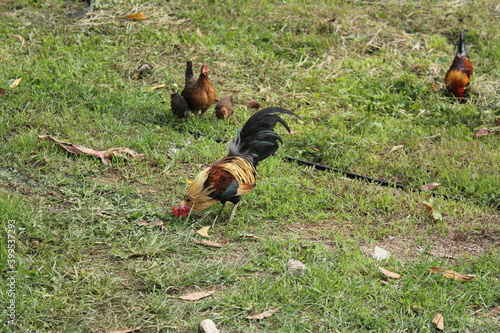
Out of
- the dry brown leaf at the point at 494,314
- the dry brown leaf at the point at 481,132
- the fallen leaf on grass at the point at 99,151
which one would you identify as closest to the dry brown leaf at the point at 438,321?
the dry brown leaf at the point at 494,314

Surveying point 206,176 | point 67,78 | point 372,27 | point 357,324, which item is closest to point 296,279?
point 357,324

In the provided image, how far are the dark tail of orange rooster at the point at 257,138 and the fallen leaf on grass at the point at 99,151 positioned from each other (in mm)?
1158

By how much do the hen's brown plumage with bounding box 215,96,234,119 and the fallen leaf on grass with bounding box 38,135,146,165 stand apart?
1263mm

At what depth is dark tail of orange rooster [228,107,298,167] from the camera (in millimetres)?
4848

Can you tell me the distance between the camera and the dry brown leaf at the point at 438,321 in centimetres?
355

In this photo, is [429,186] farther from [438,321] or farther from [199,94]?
[199,94]

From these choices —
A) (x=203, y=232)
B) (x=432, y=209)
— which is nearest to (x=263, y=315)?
(x=203, y=232)

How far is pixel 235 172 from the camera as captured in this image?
455cm

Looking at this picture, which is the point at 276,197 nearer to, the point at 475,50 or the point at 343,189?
the point at 343,189

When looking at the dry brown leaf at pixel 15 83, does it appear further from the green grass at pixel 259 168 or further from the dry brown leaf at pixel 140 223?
the dry brown leaf at pixel 140 223

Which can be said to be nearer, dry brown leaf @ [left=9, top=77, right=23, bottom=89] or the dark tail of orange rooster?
the dark tail of orange rooster

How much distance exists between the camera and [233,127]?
6383mm

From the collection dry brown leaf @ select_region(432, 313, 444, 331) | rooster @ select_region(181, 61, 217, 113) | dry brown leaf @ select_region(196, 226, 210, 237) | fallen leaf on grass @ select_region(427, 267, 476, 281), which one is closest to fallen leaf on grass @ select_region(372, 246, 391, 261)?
fallen leaf on grass @ select_region(427, 267, 476, 281)

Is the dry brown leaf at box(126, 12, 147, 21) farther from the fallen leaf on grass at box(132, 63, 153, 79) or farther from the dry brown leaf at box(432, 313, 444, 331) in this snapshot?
the dry brown leaf at box(432, 313, 444, 331)
